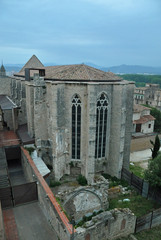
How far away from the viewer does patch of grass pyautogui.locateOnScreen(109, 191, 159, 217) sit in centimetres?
1577

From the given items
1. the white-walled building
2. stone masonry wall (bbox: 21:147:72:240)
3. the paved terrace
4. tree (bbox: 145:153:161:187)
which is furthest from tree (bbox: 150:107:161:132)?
the paved terrace

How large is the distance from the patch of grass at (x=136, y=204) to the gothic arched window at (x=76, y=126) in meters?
6.12

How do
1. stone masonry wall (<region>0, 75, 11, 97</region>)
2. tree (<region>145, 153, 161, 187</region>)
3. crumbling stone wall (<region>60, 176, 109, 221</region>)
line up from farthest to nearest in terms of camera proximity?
stone masonry wall (<region>0, 75, 11, 97</region>) → tree (<region>145, 153, 161, 187</region>) → crumbling stone wall (<region>60, 176, 109, 221</region>)

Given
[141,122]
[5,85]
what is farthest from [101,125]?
[5,85]

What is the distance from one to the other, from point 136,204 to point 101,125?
8390 mm

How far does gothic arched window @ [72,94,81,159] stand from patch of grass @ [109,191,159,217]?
6117 mm

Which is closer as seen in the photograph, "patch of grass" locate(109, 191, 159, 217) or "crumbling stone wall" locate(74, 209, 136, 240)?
"crumbling stone wall" locate(74, 209, 136, 240)

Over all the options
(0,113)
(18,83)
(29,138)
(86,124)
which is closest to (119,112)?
(86,124)

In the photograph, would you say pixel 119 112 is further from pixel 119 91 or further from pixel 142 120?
pixel 142 120

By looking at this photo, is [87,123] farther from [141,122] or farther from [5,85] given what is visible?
[5,85]

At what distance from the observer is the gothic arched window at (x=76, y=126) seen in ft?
62.5

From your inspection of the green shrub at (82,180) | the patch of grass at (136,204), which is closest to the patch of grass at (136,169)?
the patch of grass at (136,204)

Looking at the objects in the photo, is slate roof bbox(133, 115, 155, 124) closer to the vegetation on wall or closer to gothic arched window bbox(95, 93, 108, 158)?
the vegetation on wall

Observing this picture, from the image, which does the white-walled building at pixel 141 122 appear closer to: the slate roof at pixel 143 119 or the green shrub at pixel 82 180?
the slate roof at pixel 143 119
